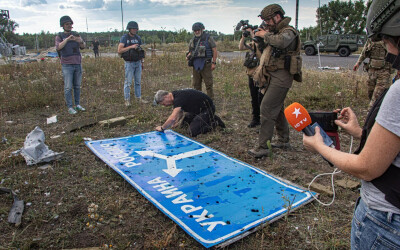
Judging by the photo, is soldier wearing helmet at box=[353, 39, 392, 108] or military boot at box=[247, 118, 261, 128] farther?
military boot at box=[247, 118, 261, 128]

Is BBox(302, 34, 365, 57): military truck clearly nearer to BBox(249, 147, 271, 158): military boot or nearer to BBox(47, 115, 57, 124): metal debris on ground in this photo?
BBox(249, 147, 271, 158): military boot

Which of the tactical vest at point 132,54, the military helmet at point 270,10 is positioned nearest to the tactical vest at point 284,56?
the military helmet at point 270,10

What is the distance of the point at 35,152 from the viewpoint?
13.2 ft

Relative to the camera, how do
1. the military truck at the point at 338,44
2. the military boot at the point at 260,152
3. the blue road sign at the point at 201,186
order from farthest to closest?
the military truck at the point at 338,44 → the military boot at the point at 260,152 → the blue road sign at the point at 201,186

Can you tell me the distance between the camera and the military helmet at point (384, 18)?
1014 millimetres

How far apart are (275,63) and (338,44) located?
19687 mm

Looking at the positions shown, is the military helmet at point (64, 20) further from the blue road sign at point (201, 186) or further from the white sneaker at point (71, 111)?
the blue road sign at point (201, 186)

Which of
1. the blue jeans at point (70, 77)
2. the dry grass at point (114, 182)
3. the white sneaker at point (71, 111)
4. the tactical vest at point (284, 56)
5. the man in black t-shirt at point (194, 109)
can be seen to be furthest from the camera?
the white sneaker at point (71, 111)

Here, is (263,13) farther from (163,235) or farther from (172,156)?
(163,235)

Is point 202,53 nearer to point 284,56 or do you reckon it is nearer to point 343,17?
point 284,56

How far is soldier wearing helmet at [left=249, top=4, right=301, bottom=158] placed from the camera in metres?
3.83

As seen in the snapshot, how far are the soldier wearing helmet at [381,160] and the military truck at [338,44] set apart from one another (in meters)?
22.0

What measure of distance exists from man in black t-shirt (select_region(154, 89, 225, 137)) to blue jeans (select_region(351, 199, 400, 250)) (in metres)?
3.98


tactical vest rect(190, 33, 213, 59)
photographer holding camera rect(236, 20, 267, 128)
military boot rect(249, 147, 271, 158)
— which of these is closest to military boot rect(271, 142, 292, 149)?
military boot rect(249, 147, 271, 158)
